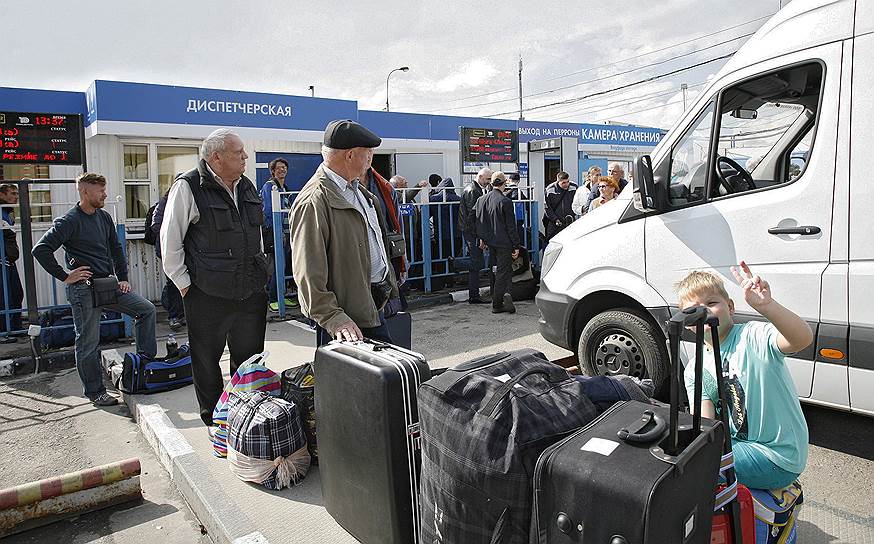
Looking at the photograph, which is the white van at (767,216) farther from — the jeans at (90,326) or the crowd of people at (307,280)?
the jeans at (90,326)

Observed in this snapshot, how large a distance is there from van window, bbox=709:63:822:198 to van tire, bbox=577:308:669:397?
0.99 meters

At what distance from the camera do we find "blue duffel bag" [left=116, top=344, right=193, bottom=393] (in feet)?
17.7

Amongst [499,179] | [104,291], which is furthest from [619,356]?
[499,179]

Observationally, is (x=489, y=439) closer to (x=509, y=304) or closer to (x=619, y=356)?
(x=619, y=356)

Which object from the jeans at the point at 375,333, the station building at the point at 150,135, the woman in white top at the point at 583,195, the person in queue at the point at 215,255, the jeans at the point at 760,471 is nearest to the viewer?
the jeans at the point at 760,471

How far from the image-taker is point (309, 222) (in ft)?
10.4

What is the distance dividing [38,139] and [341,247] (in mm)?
7212

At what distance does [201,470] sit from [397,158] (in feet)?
43.6

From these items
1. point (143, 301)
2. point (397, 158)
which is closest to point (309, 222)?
point (143, 301)

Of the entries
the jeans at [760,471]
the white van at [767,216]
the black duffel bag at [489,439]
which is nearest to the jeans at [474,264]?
the white van at [767,216]

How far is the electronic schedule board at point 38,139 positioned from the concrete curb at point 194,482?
15.8 feet

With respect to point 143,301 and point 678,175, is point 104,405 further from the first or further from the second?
point 678,175

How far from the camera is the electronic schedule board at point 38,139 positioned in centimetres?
828

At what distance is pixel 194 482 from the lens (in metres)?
3.58
